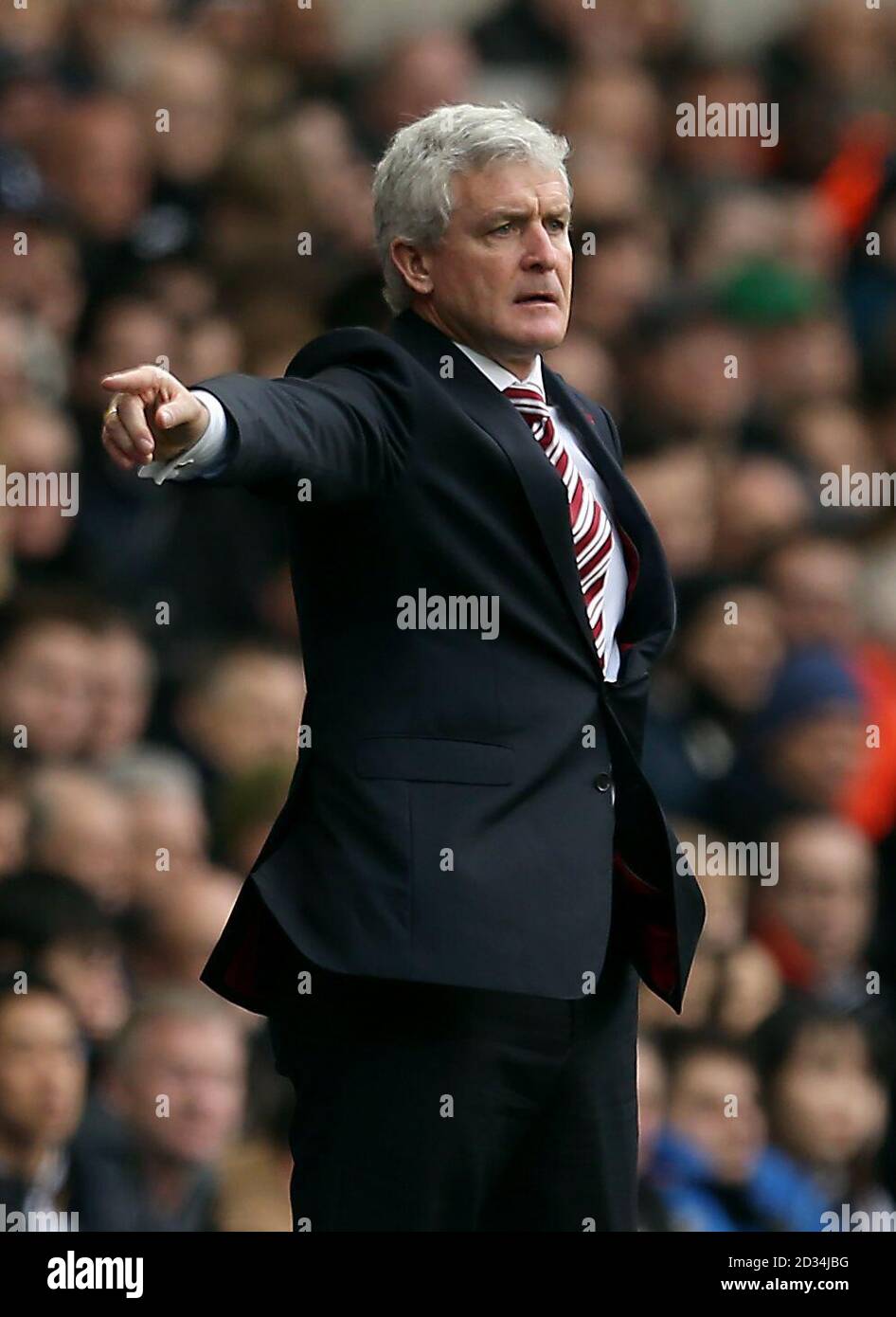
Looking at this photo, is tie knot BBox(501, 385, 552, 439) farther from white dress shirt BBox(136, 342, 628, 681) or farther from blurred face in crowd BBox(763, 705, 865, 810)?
blurred face in crowd BBox(763, 705, 865, 810)

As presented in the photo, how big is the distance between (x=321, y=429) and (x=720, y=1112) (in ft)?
6.26

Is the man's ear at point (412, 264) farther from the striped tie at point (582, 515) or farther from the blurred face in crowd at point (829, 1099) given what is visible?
the blurred face in crowd at point (829, 1099)

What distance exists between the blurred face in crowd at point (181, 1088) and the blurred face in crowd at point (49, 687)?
16.9 inches

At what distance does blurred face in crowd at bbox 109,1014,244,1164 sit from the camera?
3215 millimetres

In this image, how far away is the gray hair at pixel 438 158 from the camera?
2016 millimetres

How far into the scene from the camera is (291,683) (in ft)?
11.6

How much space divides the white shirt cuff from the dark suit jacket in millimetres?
135

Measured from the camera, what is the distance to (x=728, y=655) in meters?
3.73

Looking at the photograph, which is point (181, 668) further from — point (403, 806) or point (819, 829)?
point (403, 806)
